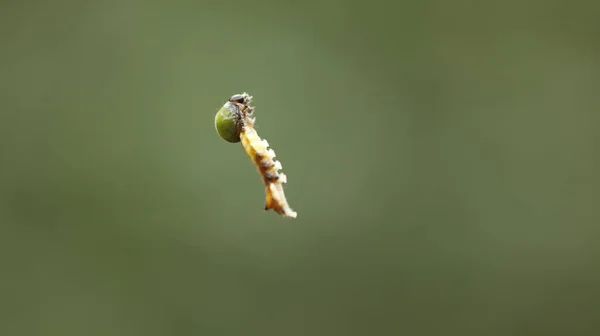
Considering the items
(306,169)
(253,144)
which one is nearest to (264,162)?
(253,144)

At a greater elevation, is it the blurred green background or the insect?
the blurred green background

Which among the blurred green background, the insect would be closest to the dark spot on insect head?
the insect

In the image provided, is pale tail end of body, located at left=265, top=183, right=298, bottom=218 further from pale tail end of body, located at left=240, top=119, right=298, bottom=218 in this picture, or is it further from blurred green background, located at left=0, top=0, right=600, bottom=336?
blurred green background, located at left=0, top=0, right=600, bottom=336

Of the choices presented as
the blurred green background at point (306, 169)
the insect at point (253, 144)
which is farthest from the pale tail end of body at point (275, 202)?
the blurred green background at point (306, 169)

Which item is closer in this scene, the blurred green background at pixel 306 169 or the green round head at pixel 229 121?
the green round head at pixel 229 121

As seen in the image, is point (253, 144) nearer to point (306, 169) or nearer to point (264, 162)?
point (264, 162)

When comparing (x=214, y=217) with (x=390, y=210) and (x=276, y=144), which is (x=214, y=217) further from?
→ (x=390, y=210)

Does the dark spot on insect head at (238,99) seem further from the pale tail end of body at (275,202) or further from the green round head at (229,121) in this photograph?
the pale tail end of body at (275,202)
